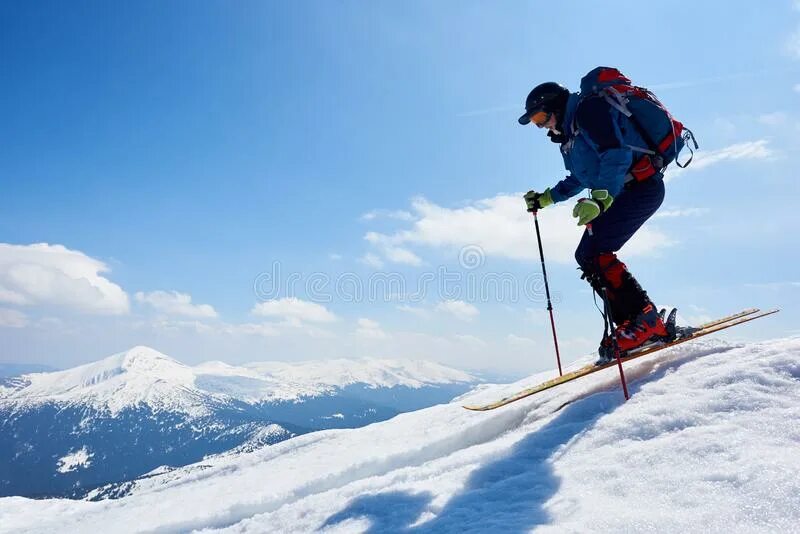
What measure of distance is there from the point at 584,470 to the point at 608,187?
3248 mm

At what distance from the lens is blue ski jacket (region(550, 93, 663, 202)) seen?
532 cm

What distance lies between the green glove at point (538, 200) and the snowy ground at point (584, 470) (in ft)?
9.44

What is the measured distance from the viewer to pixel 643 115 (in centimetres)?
555

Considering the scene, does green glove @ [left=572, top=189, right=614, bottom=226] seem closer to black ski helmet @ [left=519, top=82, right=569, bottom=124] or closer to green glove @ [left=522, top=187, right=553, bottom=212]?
black ski helmet @ [left=519, top=82, right=569, bottom=124]

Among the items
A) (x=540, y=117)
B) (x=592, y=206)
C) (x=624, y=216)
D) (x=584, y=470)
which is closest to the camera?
(x=584, y=470)

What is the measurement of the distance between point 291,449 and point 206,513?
3175 millimetres

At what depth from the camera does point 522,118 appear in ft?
20.9

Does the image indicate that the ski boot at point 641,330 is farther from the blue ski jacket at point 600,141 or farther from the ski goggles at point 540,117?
the ski goggles at point 540,117

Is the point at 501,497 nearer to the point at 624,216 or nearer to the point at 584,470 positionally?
the point at 584,470

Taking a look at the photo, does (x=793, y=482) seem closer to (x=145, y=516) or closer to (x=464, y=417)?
(x=464, y=417)

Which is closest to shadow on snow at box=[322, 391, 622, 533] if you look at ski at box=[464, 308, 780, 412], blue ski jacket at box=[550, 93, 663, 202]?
ski at box=[464, 308, 780, 412]

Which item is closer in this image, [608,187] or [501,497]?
[501,497]

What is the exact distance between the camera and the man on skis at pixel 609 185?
211 inches

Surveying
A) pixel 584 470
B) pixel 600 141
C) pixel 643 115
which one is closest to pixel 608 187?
pixel 600 141
